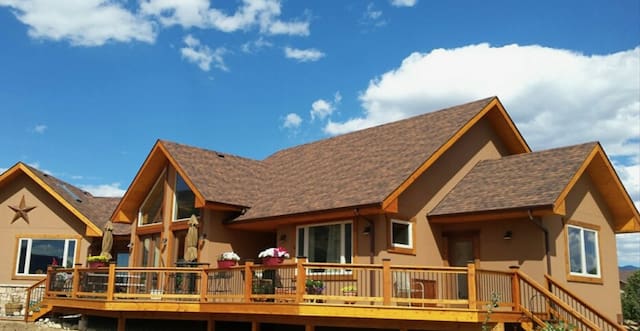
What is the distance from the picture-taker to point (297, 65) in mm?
26156

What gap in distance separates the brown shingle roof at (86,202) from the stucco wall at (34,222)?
0.55 metres

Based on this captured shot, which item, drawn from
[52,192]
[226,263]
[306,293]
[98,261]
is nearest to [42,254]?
[52,192]

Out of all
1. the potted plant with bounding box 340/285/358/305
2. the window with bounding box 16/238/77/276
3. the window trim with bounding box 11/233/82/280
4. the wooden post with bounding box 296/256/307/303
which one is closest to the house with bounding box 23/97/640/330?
the wooden post with bounding box 296/256/307/303

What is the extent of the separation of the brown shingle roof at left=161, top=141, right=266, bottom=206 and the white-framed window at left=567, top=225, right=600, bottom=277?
9621 millimetres

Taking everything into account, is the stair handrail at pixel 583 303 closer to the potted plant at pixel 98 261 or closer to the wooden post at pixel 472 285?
the wooden post at pixel 472 285

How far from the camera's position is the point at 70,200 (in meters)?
26.4

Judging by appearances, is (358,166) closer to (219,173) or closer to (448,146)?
(448,146)

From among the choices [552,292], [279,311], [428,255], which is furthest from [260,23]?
[552,292]

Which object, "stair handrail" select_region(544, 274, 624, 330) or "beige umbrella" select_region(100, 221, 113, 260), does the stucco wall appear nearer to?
"beige umbrella" select_region(100, 221, 113, 260)

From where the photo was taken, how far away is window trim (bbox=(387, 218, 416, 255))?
1630 cm

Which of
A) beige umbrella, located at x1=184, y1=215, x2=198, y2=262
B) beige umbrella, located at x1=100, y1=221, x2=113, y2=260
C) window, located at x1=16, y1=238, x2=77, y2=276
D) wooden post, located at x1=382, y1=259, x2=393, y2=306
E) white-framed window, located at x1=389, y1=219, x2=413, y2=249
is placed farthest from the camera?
window, located at x1=16, y1=238, x2=77, y2=276

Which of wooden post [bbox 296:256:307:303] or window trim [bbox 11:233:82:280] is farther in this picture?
window trim [bbox 11:233:82:280]

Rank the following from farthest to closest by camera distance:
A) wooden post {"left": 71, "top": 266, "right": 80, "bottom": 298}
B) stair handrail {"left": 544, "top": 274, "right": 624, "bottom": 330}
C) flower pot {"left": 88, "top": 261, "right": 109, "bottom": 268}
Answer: flower pot {"left": 88, "top": 261, "right": 109, "bottom": 268}, wooden post {"left": 71, "top": 266, "right": 80, "bottom": 298}, stair handrail {"left": 544, "top": 274, "right": 624, "bottom": 330}

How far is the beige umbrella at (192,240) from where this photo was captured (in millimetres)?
18822
